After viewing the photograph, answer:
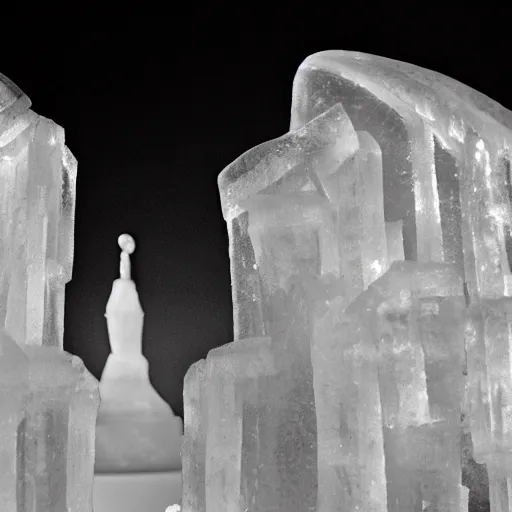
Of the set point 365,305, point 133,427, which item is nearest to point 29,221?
point 365,305

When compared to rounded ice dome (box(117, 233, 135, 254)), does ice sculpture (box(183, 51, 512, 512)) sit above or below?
below

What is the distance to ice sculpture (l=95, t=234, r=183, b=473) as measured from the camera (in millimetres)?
5918

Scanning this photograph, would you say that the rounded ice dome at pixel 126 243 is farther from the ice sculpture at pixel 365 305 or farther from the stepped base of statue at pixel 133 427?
the ice sculpture at pixel 365 305

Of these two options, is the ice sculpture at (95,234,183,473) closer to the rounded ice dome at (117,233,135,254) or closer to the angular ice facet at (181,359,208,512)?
the rounded ice dome at (117,233,135,254)

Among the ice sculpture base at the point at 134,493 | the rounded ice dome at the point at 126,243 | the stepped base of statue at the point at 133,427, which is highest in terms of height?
the rounded ice dome at the point at 126,243

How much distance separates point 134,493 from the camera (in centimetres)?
539

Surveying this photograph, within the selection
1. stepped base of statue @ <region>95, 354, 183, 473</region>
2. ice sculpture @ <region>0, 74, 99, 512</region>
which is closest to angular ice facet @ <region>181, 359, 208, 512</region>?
ice sculpture @ <region>0, 74, 99, 512</region>

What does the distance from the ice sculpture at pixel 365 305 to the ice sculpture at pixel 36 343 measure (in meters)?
0.48

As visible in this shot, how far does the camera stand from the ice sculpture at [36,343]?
109 inches

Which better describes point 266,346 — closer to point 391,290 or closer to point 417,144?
point 391,290

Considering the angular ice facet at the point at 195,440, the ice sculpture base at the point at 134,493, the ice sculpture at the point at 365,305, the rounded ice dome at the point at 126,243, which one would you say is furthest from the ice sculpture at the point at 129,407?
the ice sculpture at the point at 365,305

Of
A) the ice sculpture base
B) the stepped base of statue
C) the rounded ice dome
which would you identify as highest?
the rounded ice dome

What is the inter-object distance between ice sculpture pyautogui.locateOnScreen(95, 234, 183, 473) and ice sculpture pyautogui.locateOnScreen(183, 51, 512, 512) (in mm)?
2830

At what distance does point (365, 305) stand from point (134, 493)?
3320 millimetres
